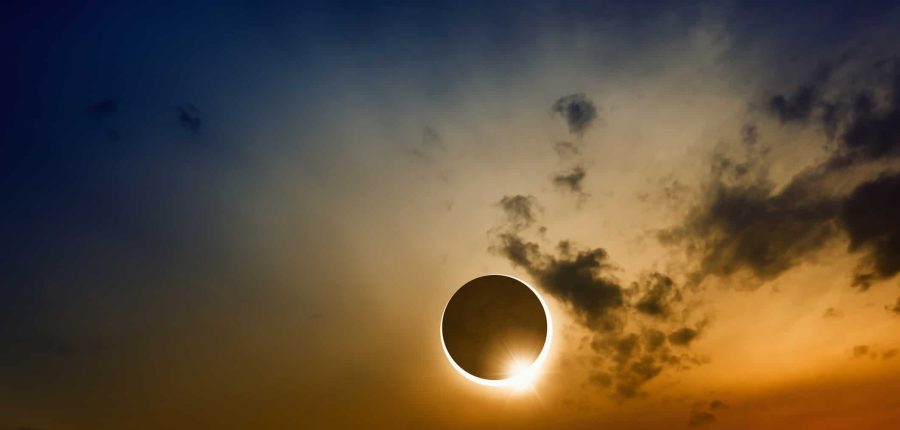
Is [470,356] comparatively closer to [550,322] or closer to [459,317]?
[459,317]

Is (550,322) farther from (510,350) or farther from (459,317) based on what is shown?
(459,317)

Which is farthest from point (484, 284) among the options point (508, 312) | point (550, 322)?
point (550, 322)

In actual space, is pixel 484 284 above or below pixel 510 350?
above

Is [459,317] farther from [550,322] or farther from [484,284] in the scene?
[550,322]

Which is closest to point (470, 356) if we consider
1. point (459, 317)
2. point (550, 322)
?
point (459, 317)

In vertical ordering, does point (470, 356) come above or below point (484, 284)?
below

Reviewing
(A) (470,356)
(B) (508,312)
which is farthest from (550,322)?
(A) (470,356)
